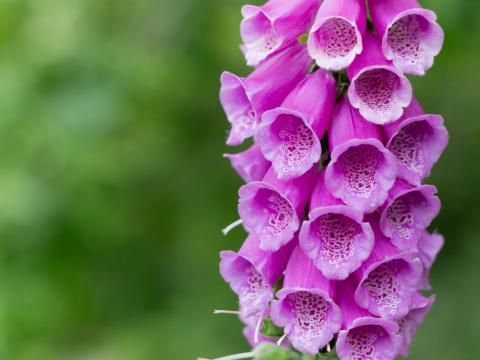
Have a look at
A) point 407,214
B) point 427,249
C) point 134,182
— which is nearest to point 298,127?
point 407,214

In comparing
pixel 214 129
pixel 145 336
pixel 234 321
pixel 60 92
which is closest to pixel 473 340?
pixel 234 321

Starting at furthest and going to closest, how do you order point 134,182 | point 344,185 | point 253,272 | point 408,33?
point 134,182 → point 253,272 → point 408,33 → point 344,185

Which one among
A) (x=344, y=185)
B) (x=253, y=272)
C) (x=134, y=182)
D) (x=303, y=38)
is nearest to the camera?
(x=344, y=185)

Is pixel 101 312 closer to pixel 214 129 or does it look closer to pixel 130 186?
pixel 130 186

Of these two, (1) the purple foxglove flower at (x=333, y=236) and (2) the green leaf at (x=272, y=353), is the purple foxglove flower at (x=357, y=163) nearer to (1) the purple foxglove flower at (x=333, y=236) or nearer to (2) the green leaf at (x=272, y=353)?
(1) the purple foxglove flower at (x=333, y=236)

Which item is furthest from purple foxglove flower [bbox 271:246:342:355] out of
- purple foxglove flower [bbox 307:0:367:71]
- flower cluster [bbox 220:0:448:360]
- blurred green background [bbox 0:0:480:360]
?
blurred green background [bbox 0:0:480:360]

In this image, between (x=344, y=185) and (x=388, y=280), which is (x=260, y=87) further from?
(x=388, y=280)

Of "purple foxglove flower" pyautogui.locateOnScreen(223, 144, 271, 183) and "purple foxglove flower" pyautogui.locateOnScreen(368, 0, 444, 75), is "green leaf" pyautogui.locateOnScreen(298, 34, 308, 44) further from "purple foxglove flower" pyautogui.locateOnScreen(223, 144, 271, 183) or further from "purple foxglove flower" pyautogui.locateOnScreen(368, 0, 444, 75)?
"purple foxglove flower" pyautogui.locateOnScreen(223, 144, 271, 183)
